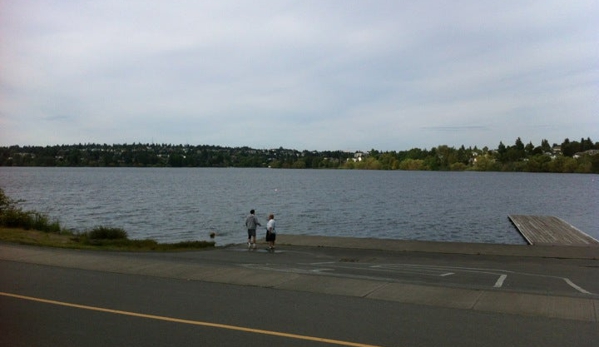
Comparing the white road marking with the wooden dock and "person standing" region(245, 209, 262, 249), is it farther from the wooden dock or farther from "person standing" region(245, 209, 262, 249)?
the wooden dock

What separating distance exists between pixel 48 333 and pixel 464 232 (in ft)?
111

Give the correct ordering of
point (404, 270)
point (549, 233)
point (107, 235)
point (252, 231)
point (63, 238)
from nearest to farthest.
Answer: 1. point (404, 270)
2. point (252, 231)
3. point (63, 238)
4. point (107, 235)
5. point (549, 233)

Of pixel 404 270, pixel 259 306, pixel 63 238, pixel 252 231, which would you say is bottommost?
pixel 63 238

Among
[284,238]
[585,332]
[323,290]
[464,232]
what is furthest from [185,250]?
[464,232]

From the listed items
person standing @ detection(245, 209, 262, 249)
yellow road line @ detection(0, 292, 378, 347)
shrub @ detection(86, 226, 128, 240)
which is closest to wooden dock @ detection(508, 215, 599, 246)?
person standing @ detection(245, 209, 262, 249)

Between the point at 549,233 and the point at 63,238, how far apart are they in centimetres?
2836

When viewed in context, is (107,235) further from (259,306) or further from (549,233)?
(549,233)

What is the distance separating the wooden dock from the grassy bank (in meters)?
19.1

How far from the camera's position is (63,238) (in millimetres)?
23547

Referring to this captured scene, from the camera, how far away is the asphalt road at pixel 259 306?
7.79 meters

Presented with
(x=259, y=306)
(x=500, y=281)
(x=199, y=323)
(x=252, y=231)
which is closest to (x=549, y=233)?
(x=252, y=231)

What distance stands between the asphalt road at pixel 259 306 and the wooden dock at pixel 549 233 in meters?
14.3

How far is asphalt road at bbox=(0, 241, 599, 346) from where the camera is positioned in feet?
25.6

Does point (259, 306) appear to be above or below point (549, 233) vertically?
above
